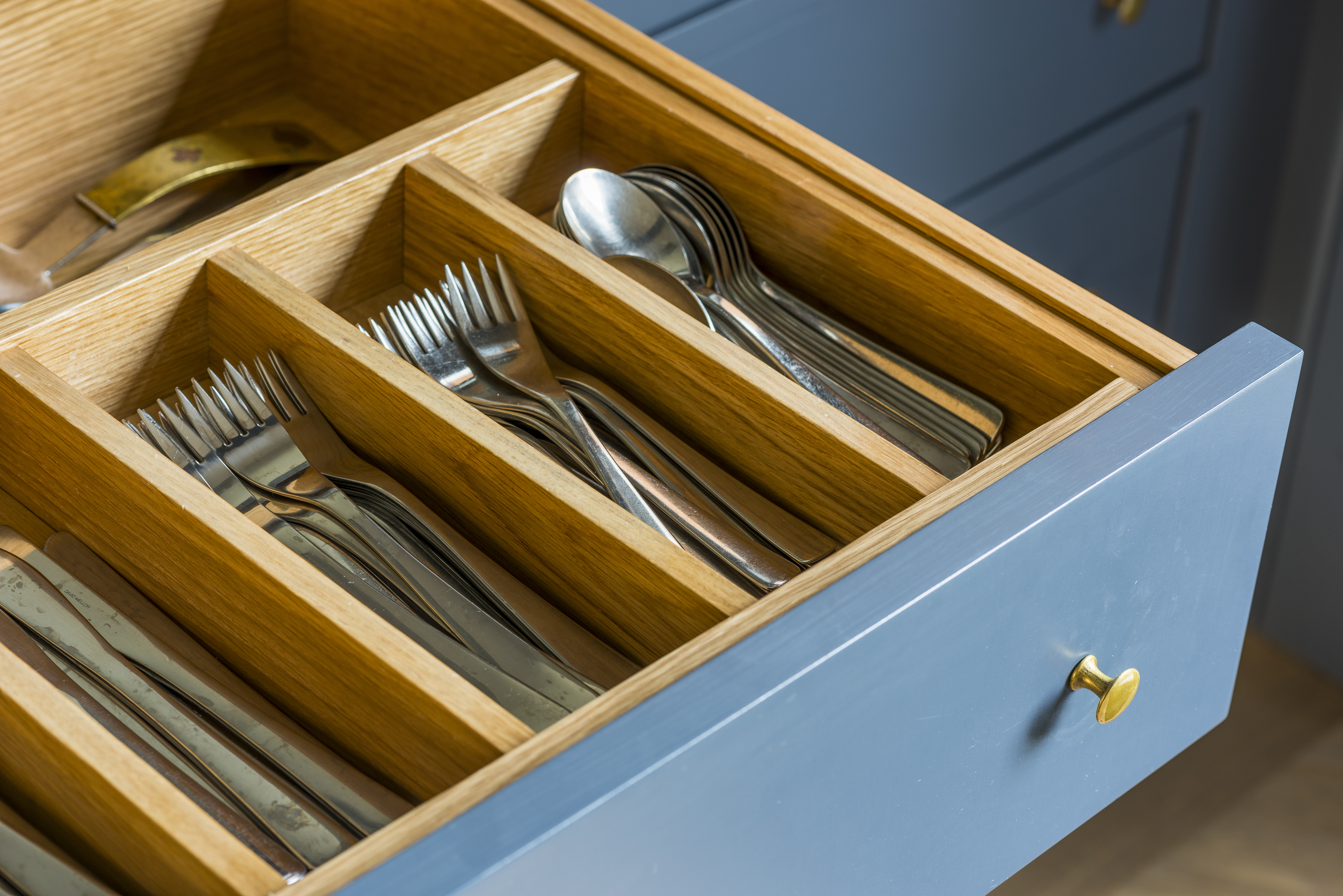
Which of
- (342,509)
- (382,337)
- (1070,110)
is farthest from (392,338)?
(1070,110)

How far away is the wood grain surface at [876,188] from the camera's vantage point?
1.92 feet

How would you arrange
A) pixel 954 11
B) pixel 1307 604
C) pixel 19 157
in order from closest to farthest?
pixel 19 157
pixel 954 11
pixel 1307 604

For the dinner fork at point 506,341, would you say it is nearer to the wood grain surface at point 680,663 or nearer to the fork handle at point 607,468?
the fork handle at point 607,468

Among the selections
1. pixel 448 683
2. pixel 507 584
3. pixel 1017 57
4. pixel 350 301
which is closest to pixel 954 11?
pixel 1017 57

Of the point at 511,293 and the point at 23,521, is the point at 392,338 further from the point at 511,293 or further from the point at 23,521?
the point at 23,521

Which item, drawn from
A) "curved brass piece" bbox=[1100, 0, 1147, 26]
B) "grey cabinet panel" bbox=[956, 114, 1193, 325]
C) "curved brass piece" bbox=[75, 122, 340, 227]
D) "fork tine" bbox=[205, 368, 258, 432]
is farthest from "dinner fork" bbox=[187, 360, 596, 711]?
"curved brass piece" bbox=[1100, 0, 1147, 26]

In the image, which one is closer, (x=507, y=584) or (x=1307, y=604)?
(x=507, y=584)

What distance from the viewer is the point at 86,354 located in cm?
63

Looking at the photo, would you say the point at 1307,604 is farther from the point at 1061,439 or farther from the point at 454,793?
the point at 454,793

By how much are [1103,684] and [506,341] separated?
30 cm

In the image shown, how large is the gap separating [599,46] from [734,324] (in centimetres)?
18

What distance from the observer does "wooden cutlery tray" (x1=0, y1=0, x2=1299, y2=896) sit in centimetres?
44

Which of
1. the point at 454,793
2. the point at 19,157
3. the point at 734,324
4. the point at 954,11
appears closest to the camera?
the point at 454,793

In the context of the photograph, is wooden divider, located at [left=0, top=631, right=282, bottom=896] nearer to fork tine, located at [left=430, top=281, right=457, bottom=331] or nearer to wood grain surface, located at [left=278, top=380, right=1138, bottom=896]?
wood grain surface, located at [left=278, top=380, right=1138, bottom=896]
